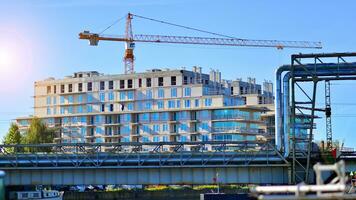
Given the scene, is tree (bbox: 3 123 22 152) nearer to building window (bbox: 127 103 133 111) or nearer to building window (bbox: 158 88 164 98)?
building window (bbox: 127 103 133 111)

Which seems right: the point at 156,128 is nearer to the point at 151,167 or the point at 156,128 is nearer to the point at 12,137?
the point at 12,137

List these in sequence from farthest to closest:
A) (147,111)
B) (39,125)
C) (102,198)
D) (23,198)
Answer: (147,111), (39,125), (102,198), (23,198)

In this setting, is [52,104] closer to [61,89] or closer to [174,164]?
[61,89]

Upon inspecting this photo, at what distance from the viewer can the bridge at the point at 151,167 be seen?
7506cm

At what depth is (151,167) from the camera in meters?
76.2

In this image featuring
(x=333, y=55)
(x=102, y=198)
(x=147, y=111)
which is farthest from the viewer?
(x=147, y=111)

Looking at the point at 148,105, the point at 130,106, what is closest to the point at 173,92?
the point at 148,105

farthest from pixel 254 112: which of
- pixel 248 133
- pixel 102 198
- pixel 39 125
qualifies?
pixel 102 198

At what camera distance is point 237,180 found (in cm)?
7550

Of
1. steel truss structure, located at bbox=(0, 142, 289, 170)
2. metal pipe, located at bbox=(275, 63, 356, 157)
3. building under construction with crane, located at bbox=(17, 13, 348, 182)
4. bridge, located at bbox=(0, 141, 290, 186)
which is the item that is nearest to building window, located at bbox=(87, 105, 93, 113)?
building under construction with crane, located at bbox=(17, 13, 348, 182)

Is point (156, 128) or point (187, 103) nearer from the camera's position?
point (187, 103)

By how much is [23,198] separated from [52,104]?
10313cm

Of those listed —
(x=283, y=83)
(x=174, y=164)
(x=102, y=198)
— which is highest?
(x=283, y=83)

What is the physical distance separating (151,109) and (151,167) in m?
108
